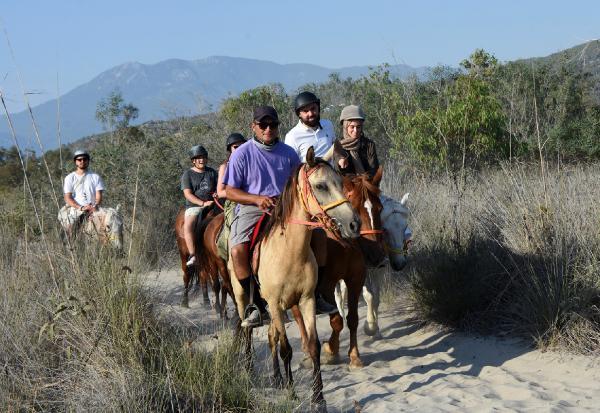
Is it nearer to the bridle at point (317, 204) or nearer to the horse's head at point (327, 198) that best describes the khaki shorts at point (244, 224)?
the bridle at point (317, 204)

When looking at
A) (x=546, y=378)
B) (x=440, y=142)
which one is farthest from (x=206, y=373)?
(x=440, y=142)

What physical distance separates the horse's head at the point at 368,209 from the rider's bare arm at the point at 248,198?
2.43 feet

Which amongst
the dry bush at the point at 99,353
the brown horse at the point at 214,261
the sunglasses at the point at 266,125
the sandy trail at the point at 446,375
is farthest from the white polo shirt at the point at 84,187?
the sunglasses at the point at 266,125

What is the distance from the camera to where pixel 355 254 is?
676cm

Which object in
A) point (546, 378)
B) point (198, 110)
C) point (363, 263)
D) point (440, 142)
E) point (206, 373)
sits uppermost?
point (198, 110)

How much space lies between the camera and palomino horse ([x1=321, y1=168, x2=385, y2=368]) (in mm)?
6316

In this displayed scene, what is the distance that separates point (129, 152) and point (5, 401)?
40.8ft

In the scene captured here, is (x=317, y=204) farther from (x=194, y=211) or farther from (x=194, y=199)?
(x=194, y=199)

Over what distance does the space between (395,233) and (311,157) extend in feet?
7.38

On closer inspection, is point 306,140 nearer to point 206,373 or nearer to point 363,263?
point 363,263

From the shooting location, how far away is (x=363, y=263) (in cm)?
684

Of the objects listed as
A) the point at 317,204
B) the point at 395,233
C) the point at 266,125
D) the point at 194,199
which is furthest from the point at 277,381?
the point at 194,199

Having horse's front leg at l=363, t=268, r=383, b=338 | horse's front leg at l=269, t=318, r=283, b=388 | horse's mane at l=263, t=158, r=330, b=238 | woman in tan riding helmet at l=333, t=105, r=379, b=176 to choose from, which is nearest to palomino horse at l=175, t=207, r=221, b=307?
horse's front leg at l=363, t=268, r=383, b=338

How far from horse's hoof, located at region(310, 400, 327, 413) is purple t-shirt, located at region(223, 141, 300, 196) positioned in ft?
6.57
